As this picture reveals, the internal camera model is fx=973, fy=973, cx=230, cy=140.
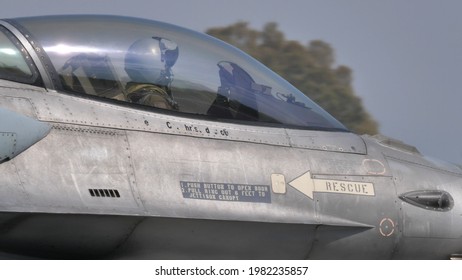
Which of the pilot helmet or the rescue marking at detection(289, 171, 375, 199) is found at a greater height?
the pilot helmet

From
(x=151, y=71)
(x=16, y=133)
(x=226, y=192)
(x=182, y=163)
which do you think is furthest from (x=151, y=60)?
(x=16, y=133)

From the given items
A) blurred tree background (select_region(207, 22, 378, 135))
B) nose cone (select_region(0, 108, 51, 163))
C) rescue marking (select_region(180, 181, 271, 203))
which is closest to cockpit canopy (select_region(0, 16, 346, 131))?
nose cone (select_region(0, 108, 51, 163))

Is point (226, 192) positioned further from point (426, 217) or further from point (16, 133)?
point (426, 217)

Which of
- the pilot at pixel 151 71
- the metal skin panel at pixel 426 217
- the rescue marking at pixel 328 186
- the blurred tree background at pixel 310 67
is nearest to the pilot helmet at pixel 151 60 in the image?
the pilot at pixel 151 71

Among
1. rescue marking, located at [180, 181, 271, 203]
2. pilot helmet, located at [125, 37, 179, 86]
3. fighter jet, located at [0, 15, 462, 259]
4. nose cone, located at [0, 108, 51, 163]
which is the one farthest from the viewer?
pilot helmet, located at [125, 37, 179, 86]

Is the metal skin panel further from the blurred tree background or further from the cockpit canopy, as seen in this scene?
the blurred tree background

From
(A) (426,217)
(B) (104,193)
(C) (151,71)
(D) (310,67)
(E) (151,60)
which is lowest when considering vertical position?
(B) (104,193)

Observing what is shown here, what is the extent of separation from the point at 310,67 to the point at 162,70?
20754 millimetres

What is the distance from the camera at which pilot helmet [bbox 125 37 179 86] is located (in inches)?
297

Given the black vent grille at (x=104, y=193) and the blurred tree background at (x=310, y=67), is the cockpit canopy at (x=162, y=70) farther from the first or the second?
the blurred tree background at (x=310, y=67)

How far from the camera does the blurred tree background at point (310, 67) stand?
26.5m

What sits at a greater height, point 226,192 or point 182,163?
point 182,163

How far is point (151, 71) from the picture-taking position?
761 centimetres

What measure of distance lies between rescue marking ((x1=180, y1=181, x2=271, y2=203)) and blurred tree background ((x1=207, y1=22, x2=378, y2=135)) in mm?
18188
